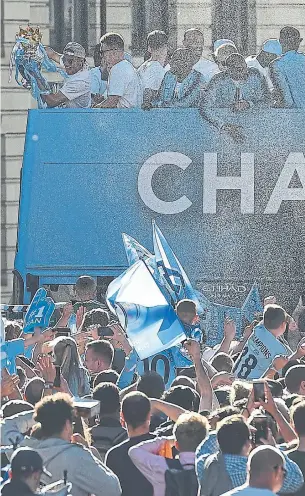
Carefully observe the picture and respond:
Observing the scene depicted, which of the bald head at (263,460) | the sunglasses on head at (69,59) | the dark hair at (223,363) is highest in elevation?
the sunglasses on head at (69,59)

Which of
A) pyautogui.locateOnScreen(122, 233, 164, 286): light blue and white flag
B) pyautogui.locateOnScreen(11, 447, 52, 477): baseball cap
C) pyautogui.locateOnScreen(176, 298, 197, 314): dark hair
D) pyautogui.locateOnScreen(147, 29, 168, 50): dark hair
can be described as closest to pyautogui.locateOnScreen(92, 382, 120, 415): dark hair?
pyautogui.locateOnScreen(11, 447, 52, 477): baseball cap

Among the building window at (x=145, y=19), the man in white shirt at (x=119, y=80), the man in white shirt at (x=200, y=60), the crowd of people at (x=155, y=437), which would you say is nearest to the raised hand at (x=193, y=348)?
the crowd of people at (x=155, y=437)

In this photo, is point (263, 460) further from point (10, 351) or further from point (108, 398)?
point (10, 351)

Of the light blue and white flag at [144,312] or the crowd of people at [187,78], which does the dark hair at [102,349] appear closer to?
the light blue and white flag at [144,312]

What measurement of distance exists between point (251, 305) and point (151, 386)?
4628 mm

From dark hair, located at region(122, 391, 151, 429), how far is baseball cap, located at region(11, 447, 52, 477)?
0.87m

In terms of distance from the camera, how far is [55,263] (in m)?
12.7

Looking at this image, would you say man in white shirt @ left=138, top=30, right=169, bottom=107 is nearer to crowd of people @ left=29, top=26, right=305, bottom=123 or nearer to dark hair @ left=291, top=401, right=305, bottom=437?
crowd of people @ left=29, top=26, right=305, bottom=123

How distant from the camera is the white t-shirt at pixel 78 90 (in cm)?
1306

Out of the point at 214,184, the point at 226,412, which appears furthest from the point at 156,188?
the point at 226,412

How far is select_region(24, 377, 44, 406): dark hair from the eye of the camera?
6936mm

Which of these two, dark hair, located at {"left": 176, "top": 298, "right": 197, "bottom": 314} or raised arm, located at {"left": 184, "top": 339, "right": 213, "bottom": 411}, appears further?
dark hair, located at {"left": 176, "top": 298, "right": 197, "bottom": 314}

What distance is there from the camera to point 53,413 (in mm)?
5707

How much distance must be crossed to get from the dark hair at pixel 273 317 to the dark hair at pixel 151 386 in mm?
1586
